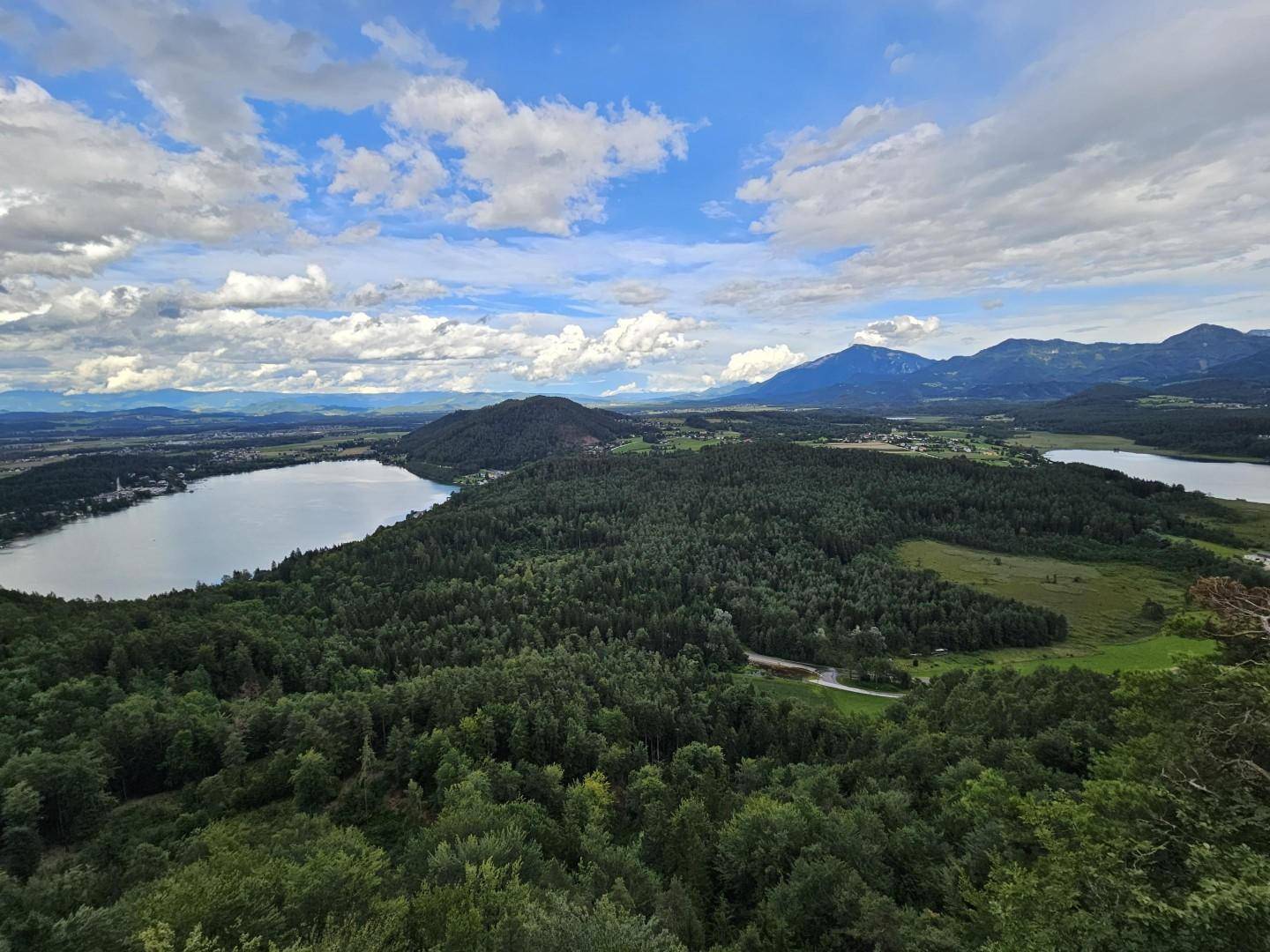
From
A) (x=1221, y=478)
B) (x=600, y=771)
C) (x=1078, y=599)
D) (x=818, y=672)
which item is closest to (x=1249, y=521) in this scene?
(x=1078, y=599)

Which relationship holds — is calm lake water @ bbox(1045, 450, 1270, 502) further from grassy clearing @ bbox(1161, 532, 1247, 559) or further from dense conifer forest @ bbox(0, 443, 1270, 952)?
dense conifer forest @ bbox(0, 443, 1270, 952)

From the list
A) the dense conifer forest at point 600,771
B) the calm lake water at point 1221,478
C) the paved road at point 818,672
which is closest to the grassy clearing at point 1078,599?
the dense conifer forest at point 600,771

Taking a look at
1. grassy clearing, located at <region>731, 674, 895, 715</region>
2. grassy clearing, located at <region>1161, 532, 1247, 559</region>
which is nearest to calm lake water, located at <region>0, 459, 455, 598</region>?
grassy clearing, located at <region>731, 674, 895, 715</region>

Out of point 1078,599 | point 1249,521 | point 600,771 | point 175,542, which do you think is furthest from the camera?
point 175,542

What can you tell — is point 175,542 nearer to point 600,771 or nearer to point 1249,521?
point 600,771

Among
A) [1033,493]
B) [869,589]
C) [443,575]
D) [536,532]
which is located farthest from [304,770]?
[1033,493]

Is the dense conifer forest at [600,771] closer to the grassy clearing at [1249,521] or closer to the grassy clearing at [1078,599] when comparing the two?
the grassy clearing at [1078,599]
